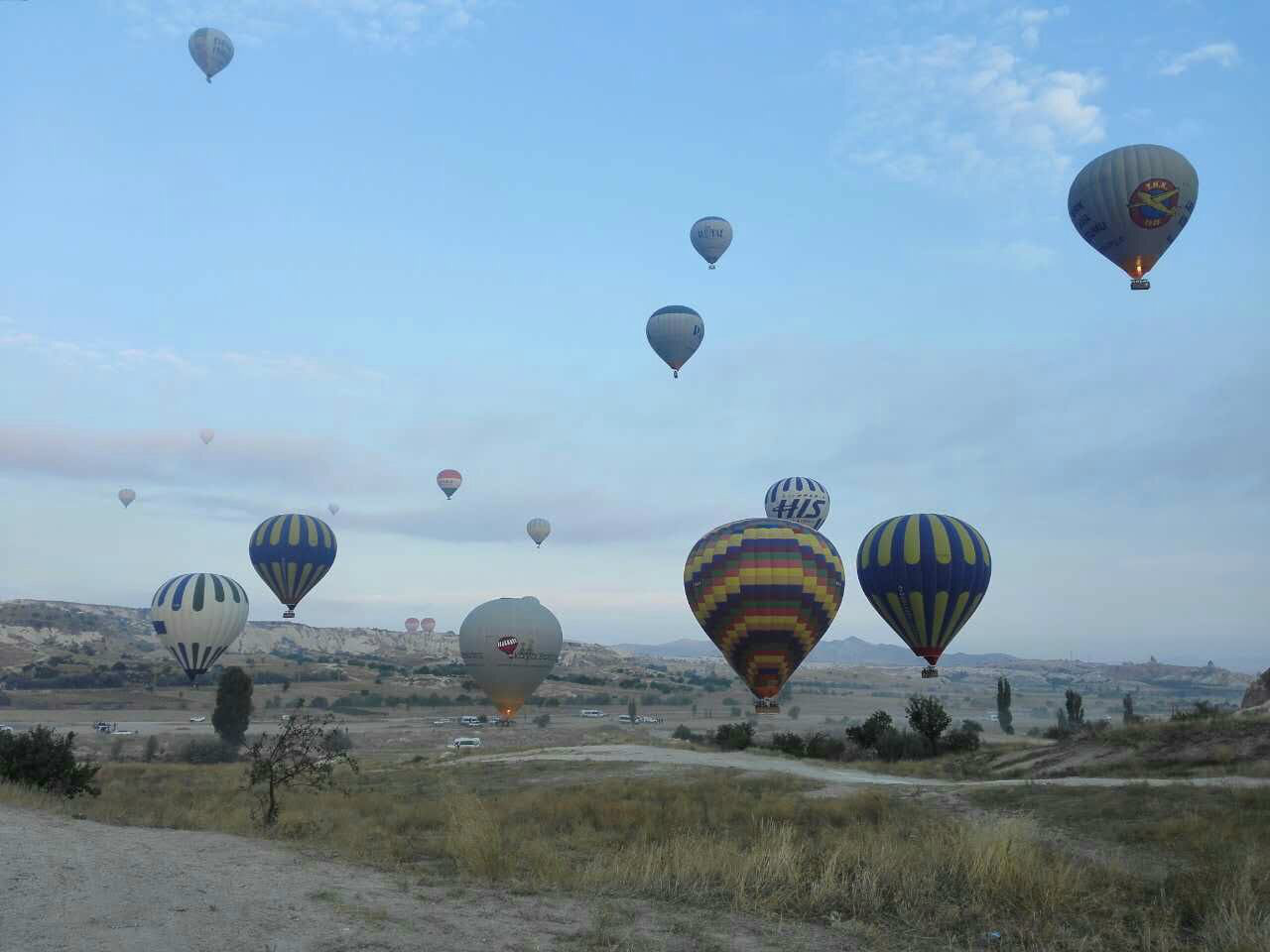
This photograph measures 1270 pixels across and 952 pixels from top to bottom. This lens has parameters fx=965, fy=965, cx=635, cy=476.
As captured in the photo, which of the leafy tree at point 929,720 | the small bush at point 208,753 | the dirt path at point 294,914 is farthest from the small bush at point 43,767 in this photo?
the leafy tree at point 929,720

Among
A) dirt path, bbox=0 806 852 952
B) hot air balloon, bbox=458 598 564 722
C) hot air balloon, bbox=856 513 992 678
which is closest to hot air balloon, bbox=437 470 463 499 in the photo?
hot air balloon, bbox=458 598 564 722

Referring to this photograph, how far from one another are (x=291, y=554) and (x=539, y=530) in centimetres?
3903

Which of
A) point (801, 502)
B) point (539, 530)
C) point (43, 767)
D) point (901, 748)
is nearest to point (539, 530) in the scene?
point (539, 530)

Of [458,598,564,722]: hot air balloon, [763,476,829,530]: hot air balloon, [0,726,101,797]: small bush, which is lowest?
[0,726,101,797]: small bush

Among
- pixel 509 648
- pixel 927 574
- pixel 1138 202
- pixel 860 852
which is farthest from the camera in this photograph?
pixel 509 648

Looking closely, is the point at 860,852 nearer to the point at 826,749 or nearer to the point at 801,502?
the point at 826,749

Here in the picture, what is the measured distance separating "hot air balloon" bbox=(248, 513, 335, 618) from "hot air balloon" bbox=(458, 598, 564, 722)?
1002 centimetres

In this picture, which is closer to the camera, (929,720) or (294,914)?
(294,914)

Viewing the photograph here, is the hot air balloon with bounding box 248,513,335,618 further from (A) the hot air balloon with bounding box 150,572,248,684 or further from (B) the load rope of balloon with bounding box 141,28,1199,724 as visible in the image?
(B) the load rope of balloon with bounding box 141,28,1199,724

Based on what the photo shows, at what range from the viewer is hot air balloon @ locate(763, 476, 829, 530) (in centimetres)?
6366

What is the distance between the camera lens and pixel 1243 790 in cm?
2020

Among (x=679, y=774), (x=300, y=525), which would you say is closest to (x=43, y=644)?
(x=300, y=525)

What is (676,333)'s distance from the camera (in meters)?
51.2

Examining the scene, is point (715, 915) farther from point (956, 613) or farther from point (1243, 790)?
point (956, 613)
